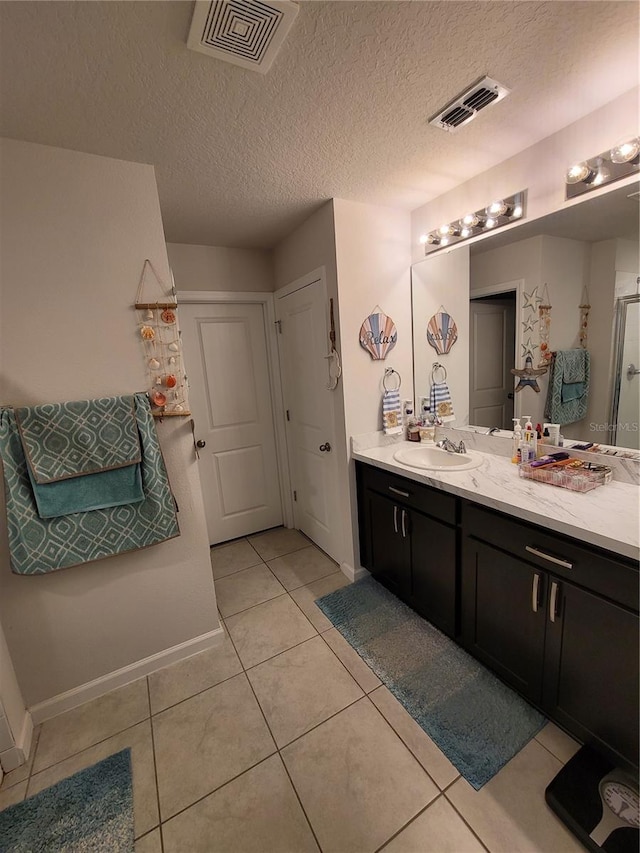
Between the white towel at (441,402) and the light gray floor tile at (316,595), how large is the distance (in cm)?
130

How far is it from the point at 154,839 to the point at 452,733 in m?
1.11

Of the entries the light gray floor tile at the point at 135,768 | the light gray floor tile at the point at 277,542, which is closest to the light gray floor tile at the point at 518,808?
the light gray floor tile at the point at 135,768

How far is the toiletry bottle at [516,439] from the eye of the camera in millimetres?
1854

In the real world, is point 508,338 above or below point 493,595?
above

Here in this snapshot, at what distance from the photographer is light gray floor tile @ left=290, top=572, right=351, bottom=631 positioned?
6.79ft

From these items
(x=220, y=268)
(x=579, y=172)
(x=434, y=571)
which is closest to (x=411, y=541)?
(x=434, y=571)

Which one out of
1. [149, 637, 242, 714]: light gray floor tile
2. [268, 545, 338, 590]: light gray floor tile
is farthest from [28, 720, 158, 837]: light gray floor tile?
[268, 545, 338, 590]: light gray floor tile

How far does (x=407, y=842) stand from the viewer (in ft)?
3.64

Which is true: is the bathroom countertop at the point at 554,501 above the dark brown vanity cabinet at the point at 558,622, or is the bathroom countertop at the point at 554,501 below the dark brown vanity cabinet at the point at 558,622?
above

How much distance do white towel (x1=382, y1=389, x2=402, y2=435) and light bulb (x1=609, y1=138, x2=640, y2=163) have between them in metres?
1.45

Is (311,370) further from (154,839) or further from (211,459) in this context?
(154,839)

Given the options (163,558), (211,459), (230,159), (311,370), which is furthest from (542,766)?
(230,159)

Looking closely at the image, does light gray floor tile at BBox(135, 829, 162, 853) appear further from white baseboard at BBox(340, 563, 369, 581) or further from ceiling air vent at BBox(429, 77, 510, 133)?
ceiling air vent at BBox(429, 77, 510, 133)

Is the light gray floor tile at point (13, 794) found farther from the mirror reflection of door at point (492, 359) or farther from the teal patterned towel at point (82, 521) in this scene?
the mirror reflection of door at point (492, 359)
